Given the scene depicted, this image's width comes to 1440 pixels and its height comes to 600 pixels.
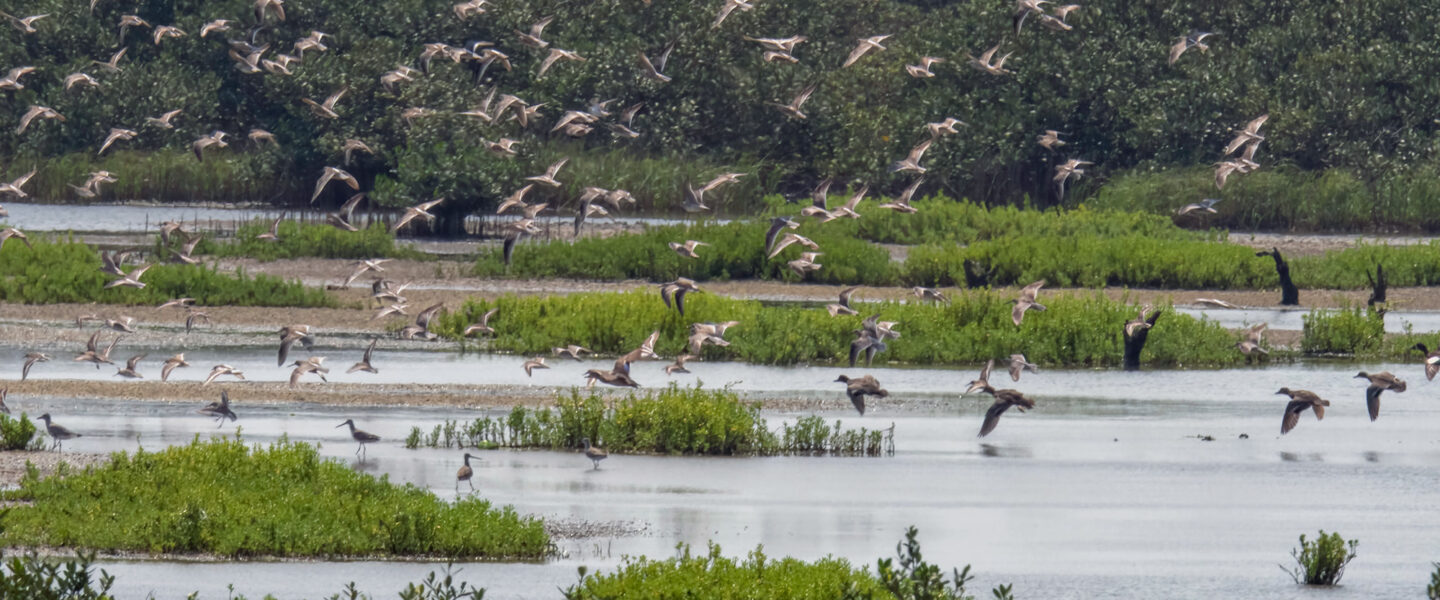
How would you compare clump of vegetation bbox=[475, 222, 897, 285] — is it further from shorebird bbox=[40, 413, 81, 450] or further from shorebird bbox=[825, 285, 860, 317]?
shorebird bbox=[40, 413, 81, 450]

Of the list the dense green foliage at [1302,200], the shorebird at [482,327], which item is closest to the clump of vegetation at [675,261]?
the shorebird at [482,327]

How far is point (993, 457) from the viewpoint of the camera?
22.8 m

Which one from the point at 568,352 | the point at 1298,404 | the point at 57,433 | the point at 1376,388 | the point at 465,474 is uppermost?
the point at 1376,388

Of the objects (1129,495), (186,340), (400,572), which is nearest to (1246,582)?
(1129,495)

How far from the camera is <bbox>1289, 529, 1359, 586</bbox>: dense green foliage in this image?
15.8 meters

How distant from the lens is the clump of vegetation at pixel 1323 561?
51.9 feet

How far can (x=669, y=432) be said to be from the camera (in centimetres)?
2233

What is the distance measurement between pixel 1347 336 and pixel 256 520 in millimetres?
21770

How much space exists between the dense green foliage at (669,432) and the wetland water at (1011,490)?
28cm

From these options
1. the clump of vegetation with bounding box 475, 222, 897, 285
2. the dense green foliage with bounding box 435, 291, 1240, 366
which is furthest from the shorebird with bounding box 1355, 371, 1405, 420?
the clump of vegetation with bounding box 475, 222, 897, 285

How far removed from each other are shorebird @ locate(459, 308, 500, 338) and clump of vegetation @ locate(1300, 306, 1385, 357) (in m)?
12.9

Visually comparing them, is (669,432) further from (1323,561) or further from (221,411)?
(1323,561)

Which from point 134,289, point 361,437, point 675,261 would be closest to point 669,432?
point 361,437

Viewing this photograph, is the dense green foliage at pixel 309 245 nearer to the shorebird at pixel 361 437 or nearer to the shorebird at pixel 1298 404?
the shorebird at pixel 361 437
